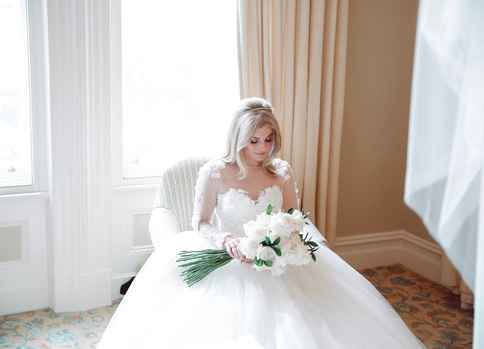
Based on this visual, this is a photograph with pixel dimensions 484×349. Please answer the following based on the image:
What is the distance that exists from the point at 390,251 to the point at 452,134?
3843 millimetres

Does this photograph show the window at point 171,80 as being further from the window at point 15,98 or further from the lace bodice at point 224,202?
the lace bodice at point 224,202

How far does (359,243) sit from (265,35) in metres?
1.98

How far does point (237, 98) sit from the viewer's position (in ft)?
12.1

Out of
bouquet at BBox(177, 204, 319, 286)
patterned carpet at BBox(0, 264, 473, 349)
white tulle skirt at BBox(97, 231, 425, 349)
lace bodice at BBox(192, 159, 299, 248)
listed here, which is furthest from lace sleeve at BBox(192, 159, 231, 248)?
patterned carpet at BBox(0, 264, 473, 349)

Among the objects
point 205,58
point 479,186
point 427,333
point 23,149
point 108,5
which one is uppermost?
point 108,5

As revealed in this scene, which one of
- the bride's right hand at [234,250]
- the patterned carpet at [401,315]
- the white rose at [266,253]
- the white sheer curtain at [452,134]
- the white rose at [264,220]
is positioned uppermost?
the white sheer curtain at [452,134]

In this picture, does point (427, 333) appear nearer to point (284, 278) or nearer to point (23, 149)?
point (284, 278)

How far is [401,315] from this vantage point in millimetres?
3443

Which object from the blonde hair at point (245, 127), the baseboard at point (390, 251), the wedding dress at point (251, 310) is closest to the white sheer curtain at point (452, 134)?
the wedding dress at point (251, 310)

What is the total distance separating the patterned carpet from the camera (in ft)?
9.79

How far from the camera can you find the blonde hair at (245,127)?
256 cm

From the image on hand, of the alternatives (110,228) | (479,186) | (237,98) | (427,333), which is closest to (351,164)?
(237,98)

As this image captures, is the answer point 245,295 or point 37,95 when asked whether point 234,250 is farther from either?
point 37,95

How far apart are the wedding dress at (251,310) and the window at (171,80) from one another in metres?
1.27
